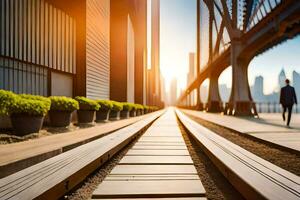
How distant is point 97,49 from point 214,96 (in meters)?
30.1

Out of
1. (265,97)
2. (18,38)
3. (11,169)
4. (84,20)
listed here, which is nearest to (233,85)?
(84,20)

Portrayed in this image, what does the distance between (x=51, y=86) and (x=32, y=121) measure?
8051 mm

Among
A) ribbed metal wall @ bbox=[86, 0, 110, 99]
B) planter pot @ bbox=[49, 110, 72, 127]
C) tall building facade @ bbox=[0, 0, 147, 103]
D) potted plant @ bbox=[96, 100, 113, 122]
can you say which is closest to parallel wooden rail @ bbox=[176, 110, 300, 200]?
planter pot @ bbox=[49, 110, 72, 127]

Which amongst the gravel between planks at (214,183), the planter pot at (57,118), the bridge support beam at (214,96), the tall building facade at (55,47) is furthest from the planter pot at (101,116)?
the bridge support beam at (214,96)

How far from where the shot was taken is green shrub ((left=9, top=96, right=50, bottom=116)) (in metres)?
6.70

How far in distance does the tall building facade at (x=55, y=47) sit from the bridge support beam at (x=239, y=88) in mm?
12515

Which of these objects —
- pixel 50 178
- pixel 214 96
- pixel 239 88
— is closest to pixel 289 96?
pixel 50 178

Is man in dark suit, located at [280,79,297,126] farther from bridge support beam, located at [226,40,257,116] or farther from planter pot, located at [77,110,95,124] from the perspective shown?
bridge support beam, located at [226,40,257,116]

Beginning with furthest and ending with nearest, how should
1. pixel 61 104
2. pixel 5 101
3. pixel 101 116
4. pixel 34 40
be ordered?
pixel 101 116
pixel 34 40
pixel 61 104
pixel 5 101

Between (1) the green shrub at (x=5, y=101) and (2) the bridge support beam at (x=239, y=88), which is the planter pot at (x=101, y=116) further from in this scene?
(2) the bridge support beam at (x=239, y=88)

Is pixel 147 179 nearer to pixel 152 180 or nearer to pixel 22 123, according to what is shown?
pixel 152 180

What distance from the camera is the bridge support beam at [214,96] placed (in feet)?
143

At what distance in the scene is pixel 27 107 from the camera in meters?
6.91

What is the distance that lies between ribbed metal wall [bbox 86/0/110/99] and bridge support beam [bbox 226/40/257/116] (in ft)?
40.9
